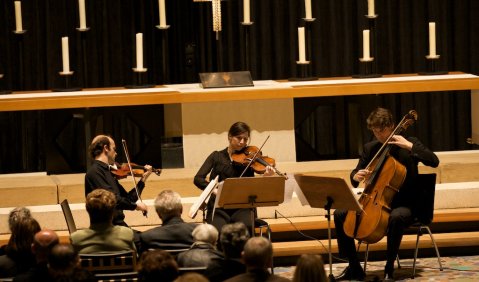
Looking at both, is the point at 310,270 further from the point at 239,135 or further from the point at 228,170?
the point at 228,170

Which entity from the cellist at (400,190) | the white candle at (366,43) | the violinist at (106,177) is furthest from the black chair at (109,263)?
the white candle at (366,43)

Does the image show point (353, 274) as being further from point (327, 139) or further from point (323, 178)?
point (327, 139)

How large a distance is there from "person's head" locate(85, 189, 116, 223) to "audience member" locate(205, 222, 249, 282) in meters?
0.91

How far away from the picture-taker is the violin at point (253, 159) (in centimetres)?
739

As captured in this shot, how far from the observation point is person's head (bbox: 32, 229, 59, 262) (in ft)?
17.2

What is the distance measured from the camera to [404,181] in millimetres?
7211

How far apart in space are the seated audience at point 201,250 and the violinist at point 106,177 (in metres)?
1.37

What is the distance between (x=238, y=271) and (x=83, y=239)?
1.08m

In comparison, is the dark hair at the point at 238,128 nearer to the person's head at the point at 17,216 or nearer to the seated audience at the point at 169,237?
the seated audience at the point at 169,237

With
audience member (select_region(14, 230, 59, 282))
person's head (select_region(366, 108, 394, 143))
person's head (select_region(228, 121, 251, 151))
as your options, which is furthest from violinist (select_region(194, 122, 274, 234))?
audience member (select_region(14, 230, 59, 282))

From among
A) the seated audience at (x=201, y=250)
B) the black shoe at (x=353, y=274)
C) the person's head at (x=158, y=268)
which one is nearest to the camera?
the person's head at (x=158, y=268)

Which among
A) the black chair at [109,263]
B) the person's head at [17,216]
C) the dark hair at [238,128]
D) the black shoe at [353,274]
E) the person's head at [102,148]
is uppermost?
the dark hair at [238,128]

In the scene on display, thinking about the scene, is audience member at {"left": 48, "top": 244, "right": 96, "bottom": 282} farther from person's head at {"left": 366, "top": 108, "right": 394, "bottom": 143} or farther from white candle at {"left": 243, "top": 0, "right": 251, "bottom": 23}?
white candle at {"left": 243, "top": 0, "right": 251, "bottom": 23}

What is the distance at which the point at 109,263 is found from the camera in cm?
569
